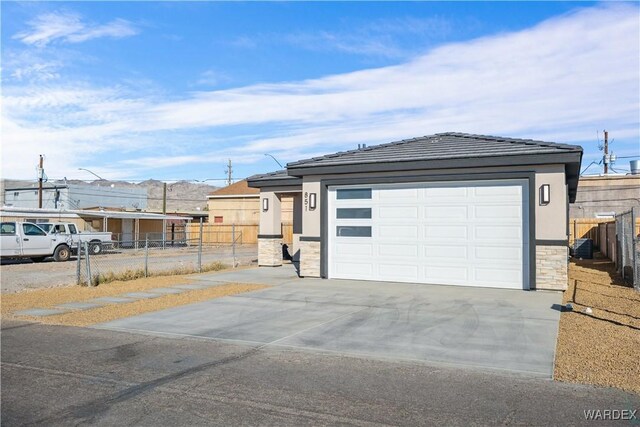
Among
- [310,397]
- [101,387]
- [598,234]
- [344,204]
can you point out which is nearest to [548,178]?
[344,204]

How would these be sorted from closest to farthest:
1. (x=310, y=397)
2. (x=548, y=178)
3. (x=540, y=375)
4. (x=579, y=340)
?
(x=310, y=397), (x=540, y=375), (x=579, y=340), (x=548, y=178)

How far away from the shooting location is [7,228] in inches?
1026

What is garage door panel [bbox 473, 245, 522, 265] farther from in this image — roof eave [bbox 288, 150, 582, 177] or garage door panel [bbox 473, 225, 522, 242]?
roof eave [bbox 288, 150, 582, 177]

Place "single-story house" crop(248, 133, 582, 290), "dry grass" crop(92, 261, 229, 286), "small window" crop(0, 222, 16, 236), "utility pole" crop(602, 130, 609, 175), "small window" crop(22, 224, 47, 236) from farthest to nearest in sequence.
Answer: "utility pole" crop(602, 130, 609, 175) < "small window" crop(22, 224, 47, 236) < "small window" crop(0, 222, 16, 236) < "dry grass" crop(92, 261, 229, 286) < "single-story house" crop(248, 133, 582, 290)

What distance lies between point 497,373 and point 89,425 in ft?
15.4

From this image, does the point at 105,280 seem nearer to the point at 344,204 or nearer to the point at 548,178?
the point at 344,204

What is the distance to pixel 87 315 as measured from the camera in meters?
11.4

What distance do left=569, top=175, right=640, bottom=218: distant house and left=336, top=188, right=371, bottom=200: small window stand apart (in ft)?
112

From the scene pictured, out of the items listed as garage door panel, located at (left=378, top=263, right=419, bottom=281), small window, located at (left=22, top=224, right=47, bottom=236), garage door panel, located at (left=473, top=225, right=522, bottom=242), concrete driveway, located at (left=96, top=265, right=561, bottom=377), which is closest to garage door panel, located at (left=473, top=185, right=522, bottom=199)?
garage door panel, located at (left=473, top=225, right=522, bottom=242)

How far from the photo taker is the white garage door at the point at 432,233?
14.5 m

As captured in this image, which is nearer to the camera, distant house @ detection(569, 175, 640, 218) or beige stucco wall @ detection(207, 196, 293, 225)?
distant house @ detection(569, 175, 640, 218)

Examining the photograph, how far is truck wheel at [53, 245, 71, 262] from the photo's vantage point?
28188mm

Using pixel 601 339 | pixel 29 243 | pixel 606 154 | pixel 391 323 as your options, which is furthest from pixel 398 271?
pixel 606 154

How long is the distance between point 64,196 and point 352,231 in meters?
46.3
